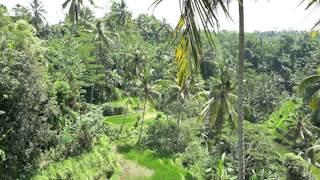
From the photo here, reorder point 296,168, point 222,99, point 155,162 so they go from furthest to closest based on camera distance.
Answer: point 296,168 < point 155,162 < point 222,99

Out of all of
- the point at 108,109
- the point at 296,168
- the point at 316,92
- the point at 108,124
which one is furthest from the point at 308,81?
the point at 108,109

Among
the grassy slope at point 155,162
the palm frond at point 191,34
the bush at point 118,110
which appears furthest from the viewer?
the bush at point 118,110

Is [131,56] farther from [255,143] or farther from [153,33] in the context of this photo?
[153,33]

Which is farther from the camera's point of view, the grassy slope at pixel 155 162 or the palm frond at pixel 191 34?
the grassy slope at pixel 155 162

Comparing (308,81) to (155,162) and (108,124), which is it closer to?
(155,162)

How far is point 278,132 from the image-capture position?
34.0 m

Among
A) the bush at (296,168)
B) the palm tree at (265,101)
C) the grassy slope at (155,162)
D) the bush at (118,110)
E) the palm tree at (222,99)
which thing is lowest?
the bush at (296,168)

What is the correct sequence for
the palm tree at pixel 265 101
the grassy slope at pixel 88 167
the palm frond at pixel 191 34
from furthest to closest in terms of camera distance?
the palm tree at pixel 265 101, the grassy slope at pixel 88 167, the palm frond at pixel 191 34

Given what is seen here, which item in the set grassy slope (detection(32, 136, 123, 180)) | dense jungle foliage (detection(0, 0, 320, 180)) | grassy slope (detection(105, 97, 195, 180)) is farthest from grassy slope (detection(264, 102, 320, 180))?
grassy slope (detection(32, 136, 123, 180))

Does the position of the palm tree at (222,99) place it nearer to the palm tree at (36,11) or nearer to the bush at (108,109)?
the bush at (108,109)

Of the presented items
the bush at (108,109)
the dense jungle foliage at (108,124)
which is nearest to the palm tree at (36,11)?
the dense jungle foliage at (108,124)

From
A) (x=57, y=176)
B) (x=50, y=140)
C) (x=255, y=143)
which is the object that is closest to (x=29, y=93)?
(x=50, y=140)

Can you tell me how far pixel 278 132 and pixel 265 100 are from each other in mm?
6785

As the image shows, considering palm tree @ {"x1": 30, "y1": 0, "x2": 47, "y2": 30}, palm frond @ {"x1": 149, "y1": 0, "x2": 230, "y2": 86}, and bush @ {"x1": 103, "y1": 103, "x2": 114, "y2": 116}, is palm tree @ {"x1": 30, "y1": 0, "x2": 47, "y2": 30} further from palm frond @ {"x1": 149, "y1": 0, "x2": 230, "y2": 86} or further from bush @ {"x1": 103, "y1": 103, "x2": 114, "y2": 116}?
palm frond @ {"x1": 149, "y1": 0, "x2": 230, "y2": 86}
